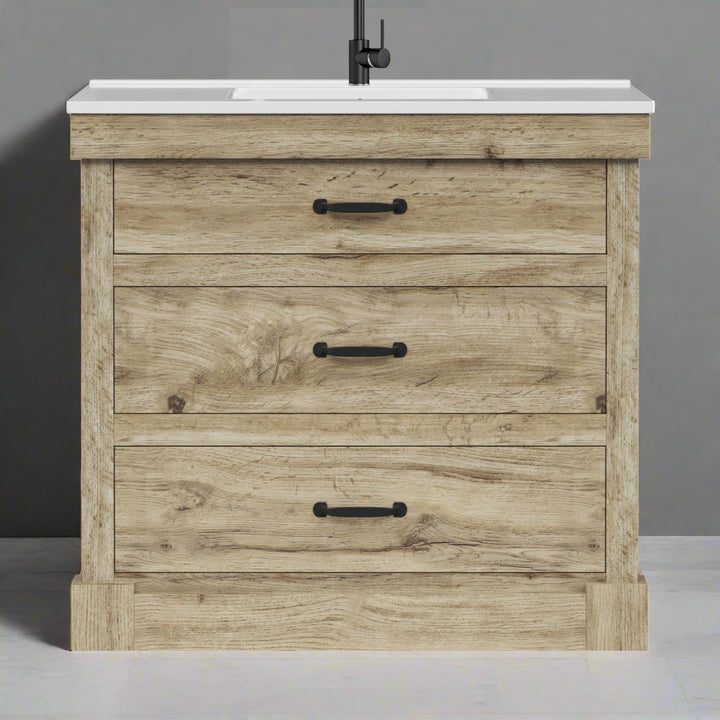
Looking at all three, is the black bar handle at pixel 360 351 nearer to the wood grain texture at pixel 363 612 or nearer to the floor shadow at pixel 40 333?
the wood grain texture at pixel 363 612

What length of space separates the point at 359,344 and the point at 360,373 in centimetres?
4

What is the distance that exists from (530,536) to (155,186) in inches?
29.6

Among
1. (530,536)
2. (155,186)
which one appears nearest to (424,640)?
(530,536)

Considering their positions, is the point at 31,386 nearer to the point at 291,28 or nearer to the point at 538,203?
the point at 291,28

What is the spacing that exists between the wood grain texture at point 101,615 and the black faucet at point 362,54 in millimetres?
926

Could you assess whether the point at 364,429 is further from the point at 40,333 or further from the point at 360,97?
the point at 40,333

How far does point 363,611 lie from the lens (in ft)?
5.73

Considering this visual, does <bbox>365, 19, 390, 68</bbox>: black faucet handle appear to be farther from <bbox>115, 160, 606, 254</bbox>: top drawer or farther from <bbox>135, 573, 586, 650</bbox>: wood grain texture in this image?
<bbox>135, 573, 586, 650</bbox>: wood grain texture

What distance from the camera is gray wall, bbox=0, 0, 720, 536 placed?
2094 mm

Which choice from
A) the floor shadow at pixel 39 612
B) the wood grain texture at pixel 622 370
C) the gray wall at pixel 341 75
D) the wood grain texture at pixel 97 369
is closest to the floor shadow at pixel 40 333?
the gray wall at pixel 341 75

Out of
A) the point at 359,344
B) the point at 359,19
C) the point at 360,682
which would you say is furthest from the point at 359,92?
the point at 360,682

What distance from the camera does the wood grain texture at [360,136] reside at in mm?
1657

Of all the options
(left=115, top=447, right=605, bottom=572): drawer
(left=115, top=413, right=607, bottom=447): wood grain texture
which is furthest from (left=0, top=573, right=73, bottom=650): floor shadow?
(left=115, top=413, right=607, bottom=447): wood grain texture

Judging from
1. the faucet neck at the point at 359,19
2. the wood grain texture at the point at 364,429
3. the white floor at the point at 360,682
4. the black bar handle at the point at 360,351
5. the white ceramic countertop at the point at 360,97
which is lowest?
the white floor at the point at 360,682
